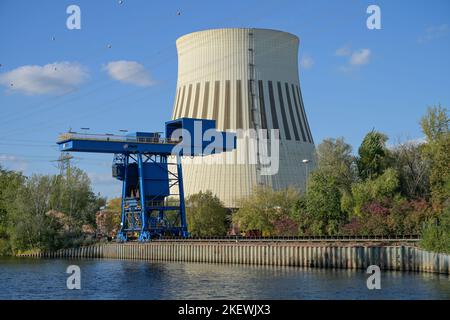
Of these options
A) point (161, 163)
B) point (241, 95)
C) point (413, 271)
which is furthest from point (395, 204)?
point (241, 95)

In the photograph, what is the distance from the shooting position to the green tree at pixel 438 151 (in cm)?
4997

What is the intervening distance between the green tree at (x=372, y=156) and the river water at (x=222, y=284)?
2161cm

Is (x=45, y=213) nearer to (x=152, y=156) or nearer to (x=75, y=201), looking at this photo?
(x=75, y=201)

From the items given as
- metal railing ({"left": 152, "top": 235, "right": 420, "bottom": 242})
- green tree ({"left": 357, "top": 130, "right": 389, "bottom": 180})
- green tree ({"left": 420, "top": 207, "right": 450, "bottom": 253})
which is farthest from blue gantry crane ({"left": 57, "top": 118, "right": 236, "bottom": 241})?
green tree ({"left": 420, "top": 207, "right": 450, "bottom": 253})

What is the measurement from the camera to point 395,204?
5131 cm

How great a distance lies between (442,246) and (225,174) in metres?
39.0

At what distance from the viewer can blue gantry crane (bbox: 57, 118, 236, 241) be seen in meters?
61.7

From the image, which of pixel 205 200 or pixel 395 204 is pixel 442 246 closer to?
pixel 395 204

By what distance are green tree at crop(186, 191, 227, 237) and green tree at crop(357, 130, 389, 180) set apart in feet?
46.2

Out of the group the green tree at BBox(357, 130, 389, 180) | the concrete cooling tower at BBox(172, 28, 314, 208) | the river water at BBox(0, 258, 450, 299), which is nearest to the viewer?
the river water at BBox(0, 258, 450, 299)

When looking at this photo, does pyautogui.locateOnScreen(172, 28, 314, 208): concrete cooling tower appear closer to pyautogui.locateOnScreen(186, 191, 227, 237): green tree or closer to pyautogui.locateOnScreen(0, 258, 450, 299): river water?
pyautogui.locateOnScreen(186, 191, 227, 237): green tree

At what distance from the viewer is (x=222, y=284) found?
122 feet

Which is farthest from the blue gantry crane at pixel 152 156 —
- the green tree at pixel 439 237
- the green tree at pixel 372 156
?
the green tree at pixel 439 237
